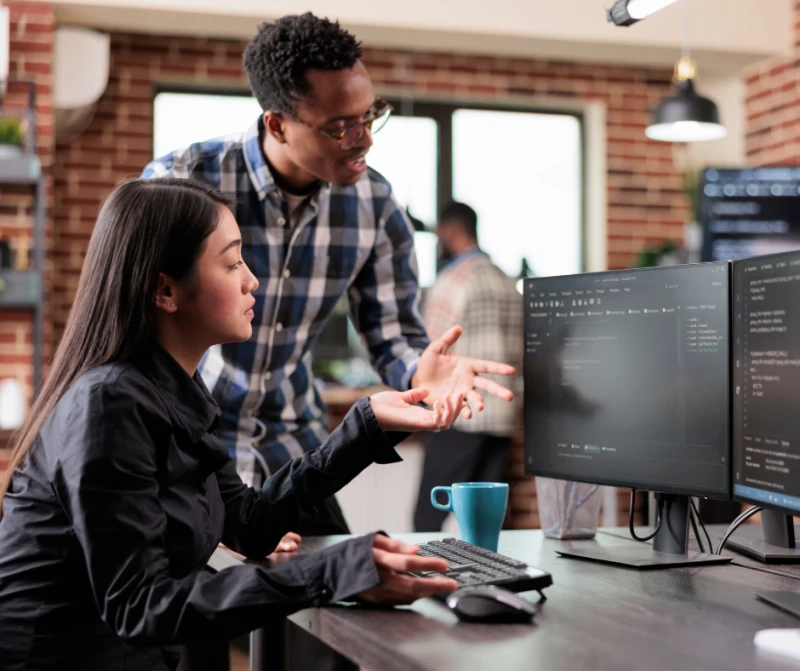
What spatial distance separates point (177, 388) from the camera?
4.47ft

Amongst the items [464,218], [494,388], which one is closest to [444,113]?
[464,218]

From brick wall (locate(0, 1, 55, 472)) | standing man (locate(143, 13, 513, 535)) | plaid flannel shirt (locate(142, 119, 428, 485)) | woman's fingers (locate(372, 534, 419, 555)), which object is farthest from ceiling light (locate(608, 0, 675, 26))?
brick wall (locate(0, 1, 55, 472))

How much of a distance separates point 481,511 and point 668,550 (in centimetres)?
29

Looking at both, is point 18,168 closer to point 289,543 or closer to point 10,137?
point 10,137

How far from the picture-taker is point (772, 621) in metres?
1.19

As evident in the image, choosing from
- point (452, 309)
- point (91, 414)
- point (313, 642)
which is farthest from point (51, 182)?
point (91, 414)

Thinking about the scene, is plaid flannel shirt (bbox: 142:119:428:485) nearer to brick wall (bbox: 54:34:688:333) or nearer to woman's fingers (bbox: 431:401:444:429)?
woman's fingers (bbox: 431:401:444:429)

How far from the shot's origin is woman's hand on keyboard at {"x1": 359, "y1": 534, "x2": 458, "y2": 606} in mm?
1165

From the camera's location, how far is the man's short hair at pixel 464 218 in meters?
4.41

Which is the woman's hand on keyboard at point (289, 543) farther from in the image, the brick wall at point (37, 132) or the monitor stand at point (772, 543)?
the brick wall at point (37, 132)

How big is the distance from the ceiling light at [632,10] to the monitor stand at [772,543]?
929 mm

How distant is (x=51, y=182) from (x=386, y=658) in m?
3.67

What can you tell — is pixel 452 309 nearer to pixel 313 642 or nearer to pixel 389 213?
pixel 389 213

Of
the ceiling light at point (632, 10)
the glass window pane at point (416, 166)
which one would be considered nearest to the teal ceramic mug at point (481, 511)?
the ceiling light at point (632, 10)
